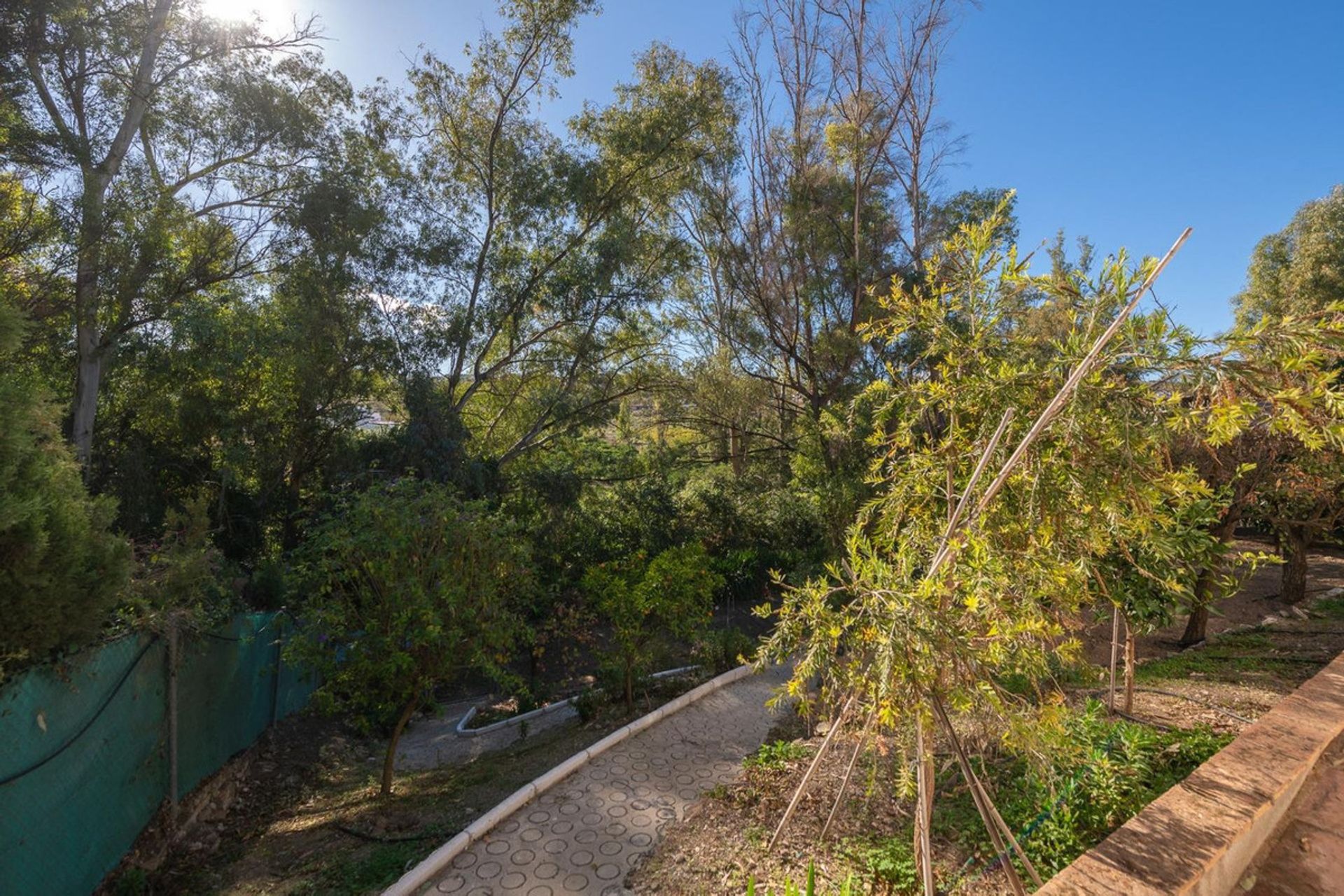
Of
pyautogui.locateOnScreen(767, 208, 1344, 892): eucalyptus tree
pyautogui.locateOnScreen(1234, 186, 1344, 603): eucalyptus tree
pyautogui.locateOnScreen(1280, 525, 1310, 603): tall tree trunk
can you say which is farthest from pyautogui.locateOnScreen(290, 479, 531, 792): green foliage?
pyautogui.locateOnScreen(1280, 525, 1310, 603): tall tree trunk

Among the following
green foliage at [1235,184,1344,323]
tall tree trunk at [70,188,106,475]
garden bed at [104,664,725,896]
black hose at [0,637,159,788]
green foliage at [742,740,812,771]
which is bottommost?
garden bed at [104,664,725,896]

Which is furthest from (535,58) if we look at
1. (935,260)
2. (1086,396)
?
(1086,396)

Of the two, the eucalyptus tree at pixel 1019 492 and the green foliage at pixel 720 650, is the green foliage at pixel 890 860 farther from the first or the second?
the green foliage at pixel 720 650

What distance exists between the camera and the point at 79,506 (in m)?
3.63

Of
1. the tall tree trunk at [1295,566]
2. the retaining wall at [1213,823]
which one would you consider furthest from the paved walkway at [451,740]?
the tall tree trunk at [1295,566]

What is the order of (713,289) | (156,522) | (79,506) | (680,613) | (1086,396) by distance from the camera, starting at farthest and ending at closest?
(713,289), (156,522), (680,613), (79,506), (1086,396)

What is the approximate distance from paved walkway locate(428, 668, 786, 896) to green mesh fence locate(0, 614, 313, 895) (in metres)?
2.02

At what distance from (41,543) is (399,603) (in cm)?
205

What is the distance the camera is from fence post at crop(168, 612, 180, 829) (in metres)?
4.39

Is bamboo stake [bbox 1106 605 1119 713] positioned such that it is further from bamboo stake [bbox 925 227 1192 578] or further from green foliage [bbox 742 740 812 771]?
bamboo stake [bbox 925 227 1192 578]

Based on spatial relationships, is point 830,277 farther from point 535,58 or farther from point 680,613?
point 680,613

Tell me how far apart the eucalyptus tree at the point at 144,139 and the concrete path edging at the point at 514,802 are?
7138 mm

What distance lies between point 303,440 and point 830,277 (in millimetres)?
9850

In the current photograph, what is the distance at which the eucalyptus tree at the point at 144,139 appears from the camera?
276 inches
